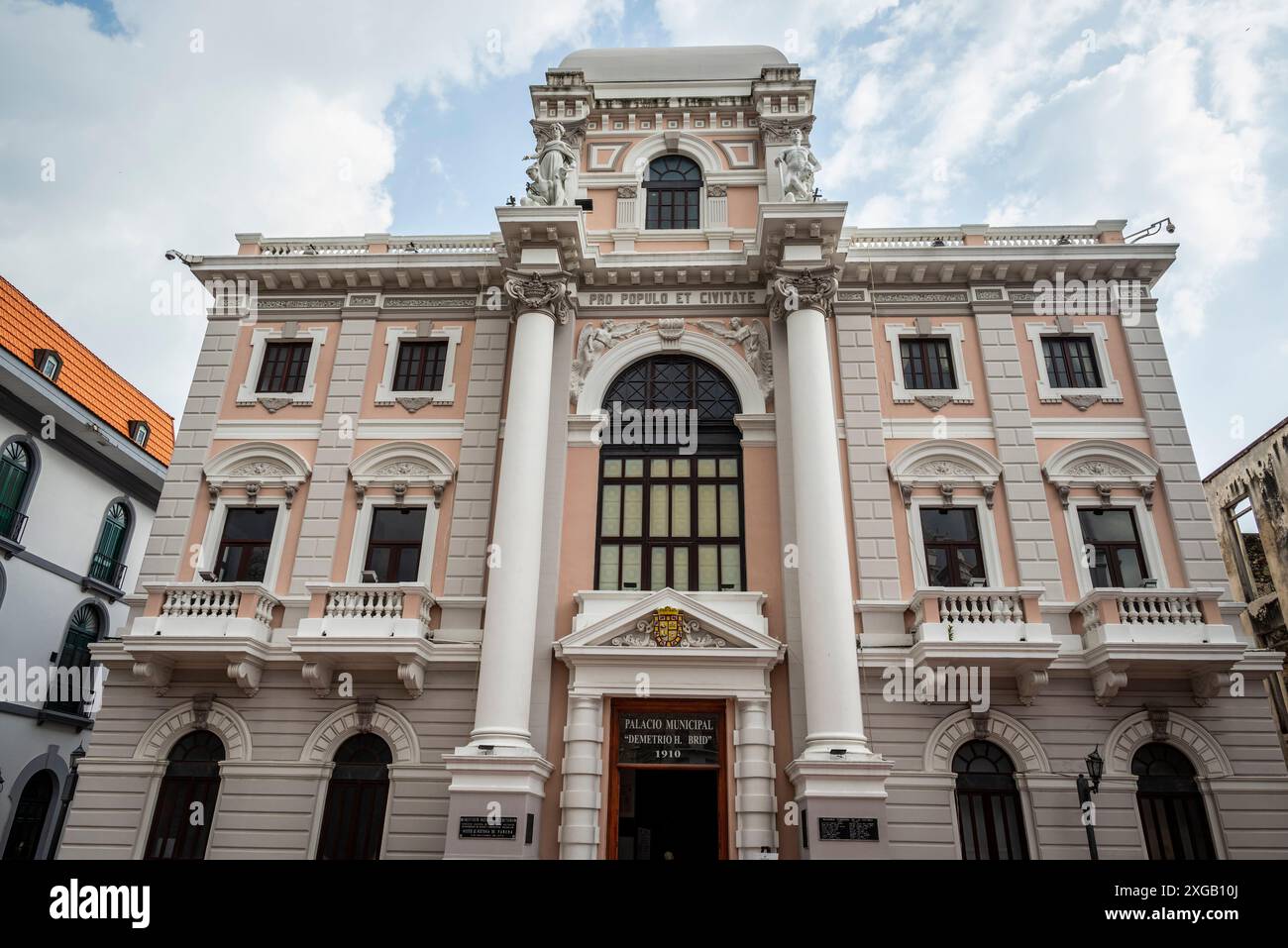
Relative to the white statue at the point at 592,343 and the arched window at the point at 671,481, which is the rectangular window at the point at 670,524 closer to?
the arched window at the point at 671,481

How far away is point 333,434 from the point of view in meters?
18.8

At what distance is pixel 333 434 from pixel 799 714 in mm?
12275

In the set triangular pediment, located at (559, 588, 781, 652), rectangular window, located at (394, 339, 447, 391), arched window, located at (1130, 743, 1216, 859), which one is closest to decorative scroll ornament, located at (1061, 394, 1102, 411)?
arched window, located at (1130, 743, 1216, 859)

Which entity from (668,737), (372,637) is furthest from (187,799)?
(668,737)

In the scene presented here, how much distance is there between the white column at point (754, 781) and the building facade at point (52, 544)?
18097 millimetres

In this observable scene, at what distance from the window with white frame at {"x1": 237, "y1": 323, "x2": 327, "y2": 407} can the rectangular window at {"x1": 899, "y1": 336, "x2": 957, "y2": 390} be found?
1445 centimetres

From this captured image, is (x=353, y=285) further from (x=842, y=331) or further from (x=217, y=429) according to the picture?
(x=842, y=331)

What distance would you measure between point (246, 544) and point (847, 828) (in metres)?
14.1

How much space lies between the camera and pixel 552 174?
19719mm

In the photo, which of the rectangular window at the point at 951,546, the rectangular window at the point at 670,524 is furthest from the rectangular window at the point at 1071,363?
the rectangular window at the point at 670,524

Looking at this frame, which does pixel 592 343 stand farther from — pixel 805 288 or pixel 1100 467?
pixel 1100 467

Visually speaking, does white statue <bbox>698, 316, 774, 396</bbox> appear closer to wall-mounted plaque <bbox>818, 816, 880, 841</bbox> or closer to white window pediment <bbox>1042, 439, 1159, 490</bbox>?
white window pediment <bbox>1042, 439, 1159, 490</bbox>

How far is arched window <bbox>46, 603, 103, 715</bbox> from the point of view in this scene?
2552 centimetres
